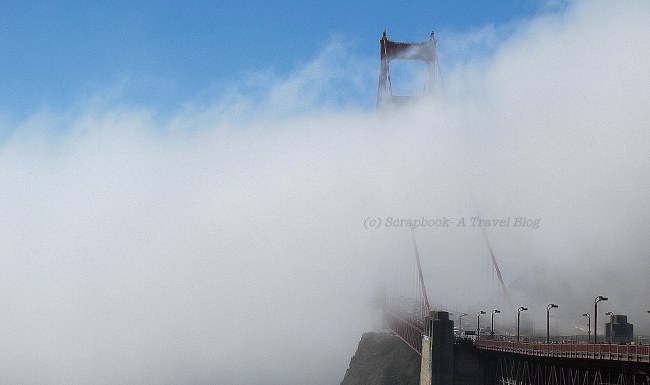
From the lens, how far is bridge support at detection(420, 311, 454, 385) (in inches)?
2879

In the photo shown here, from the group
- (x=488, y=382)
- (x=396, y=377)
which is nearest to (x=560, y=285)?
(x=396, y=377)

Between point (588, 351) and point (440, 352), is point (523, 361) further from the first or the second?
point (588, 351)

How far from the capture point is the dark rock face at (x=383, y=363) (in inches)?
4360

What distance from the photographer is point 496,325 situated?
10644 cm

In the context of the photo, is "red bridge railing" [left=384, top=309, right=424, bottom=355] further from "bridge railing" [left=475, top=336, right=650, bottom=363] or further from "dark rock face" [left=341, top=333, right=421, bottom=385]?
"bridge railing" [left=475, top=336, right=650, bottom=363]

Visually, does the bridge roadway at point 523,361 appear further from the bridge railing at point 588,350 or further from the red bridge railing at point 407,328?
the red bridge railing at point 407,328

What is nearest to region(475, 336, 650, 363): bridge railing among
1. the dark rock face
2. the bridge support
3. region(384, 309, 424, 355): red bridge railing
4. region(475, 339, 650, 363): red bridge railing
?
region(475, 339, 650, 363): red bridge railing

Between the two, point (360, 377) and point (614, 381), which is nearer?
point (614, 381)

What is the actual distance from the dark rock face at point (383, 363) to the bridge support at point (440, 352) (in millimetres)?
29422

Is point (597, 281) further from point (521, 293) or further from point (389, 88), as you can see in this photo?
point (389, 88)

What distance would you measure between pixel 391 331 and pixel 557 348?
80568 mm

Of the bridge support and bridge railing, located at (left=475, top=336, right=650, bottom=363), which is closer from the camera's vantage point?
bridge railing, located at (left=475, top=336, right=650, bottom=363)

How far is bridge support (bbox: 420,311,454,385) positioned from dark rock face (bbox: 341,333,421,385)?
29422mm

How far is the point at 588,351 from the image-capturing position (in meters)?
46.0
